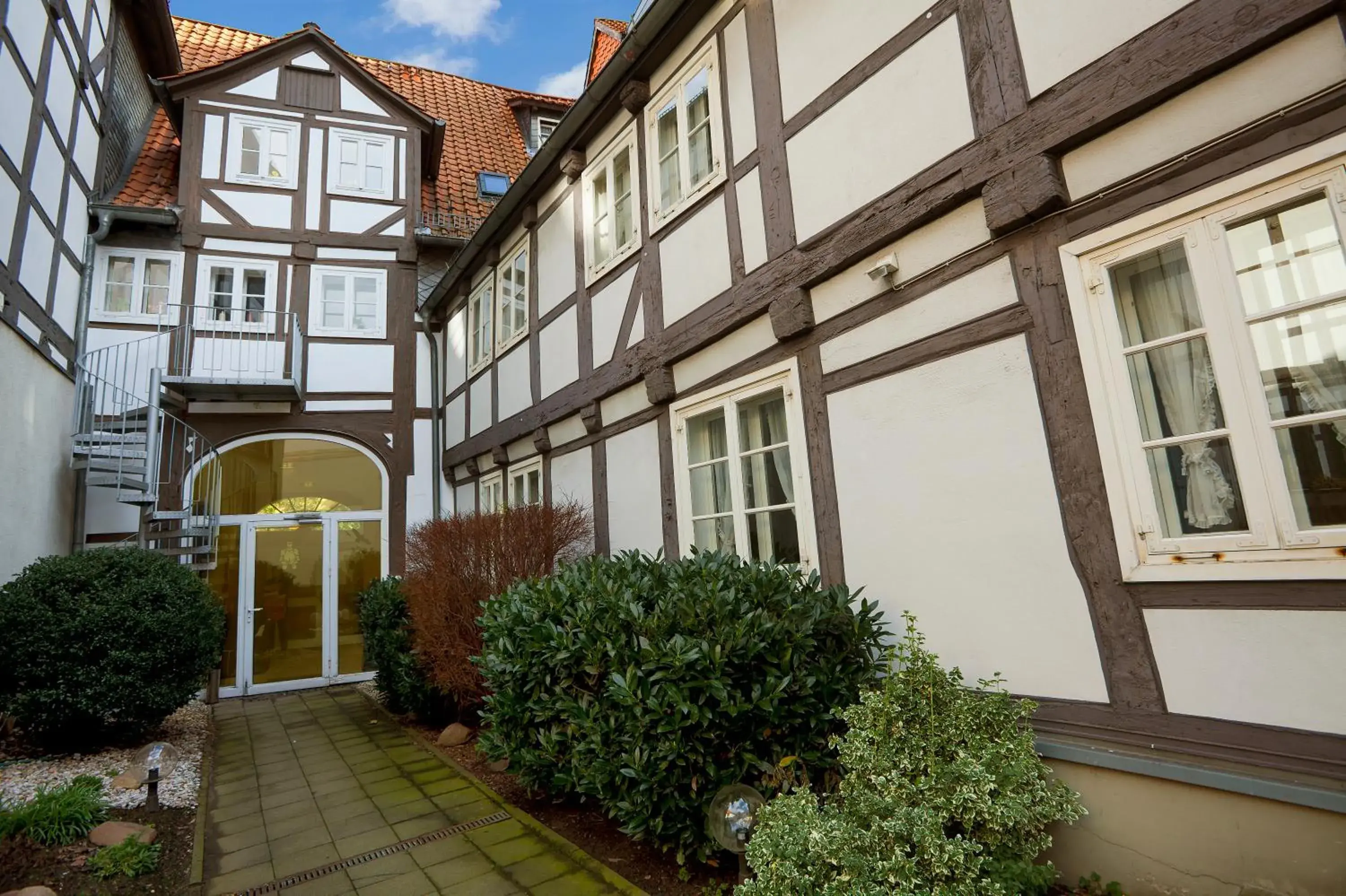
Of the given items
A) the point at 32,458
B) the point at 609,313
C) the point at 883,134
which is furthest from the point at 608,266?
the point at 32,458

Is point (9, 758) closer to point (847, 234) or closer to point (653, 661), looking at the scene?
point (653, 661)

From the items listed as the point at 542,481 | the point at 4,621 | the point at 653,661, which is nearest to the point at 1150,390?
the point at 653,661

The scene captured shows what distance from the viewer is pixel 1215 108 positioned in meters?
2.57

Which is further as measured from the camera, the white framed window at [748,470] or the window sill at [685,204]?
the window sill at [685,204]

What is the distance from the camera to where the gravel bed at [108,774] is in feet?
15.2

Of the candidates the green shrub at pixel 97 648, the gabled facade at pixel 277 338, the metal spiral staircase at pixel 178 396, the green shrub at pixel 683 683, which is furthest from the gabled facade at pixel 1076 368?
the gabled facade at pixel 277 338

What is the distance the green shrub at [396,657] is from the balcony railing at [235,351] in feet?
11.6

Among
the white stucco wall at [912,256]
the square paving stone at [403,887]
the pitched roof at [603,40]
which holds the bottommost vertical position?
the square paving stone at [403,887]

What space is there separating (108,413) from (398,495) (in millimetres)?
3660

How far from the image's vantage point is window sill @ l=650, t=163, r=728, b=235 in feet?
16.6

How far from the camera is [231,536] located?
9.72 m

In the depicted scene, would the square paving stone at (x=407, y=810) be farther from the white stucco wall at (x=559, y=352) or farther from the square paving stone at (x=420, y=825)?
the white stucco wall at (x=559, y=352)

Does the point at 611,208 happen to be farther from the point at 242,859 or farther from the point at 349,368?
the point at 349,368

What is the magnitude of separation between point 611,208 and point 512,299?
8.60 feet
